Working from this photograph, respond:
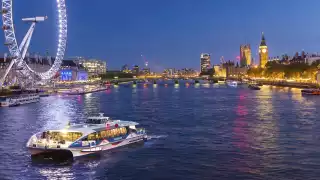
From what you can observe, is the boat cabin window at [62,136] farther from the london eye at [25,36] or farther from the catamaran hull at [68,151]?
the london eye at [25,36]

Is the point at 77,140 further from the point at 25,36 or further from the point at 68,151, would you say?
the point at 25,36

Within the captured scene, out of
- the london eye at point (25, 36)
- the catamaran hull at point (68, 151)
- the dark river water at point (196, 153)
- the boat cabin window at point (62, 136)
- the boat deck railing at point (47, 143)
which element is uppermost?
the london eye at point (25, 36)

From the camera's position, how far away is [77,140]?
1772cm

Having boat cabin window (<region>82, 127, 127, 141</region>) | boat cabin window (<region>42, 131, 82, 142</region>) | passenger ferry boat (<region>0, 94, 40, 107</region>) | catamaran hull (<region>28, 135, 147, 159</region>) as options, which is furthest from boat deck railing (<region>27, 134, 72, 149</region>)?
passenger ferry boat (<region>0, 94, 40, 107</region>)

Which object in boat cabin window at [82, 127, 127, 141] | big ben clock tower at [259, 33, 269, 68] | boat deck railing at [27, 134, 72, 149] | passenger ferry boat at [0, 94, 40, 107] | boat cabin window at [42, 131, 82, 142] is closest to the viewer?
boat deck railing at [27, 134, 72, 149]

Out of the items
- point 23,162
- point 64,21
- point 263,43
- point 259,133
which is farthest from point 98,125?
point 263,43

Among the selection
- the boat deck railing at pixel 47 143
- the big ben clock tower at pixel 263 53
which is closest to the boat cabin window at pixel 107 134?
the boat deck railing at pixel 47 143

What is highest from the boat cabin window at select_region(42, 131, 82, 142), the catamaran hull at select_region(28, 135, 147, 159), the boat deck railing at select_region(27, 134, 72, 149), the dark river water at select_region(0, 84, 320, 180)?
the boat cabin window at select_region(42, 131, 82, 142)

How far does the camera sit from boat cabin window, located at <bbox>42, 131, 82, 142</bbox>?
17984mm

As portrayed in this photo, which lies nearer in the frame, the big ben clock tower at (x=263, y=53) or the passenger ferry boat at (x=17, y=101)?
the passenger ferry boat at (x=17, y=101)

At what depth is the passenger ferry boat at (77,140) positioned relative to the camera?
1753 centimetres

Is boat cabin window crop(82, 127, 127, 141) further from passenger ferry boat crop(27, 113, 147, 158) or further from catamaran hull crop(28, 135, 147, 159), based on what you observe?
catamaran hull crop(28, 135, 147, 159)

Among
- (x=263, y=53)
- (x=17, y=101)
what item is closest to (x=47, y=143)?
(x=17, y=101)

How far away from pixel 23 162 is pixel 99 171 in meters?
3.24
